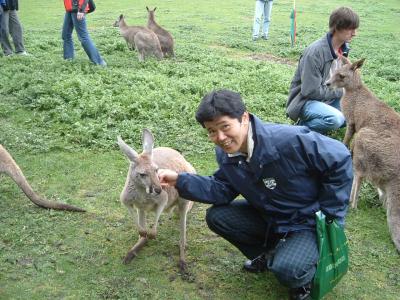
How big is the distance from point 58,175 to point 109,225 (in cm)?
92

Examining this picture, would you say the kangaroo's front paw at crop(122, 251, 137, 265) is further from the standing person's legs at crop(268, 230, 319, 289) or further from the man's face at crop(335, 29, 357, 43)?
the man's face at crop(335, 29, 357, 43)

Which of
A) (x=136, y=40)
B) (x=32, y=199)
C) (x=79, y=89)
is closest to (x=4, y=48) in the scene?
(x=136, y=40)

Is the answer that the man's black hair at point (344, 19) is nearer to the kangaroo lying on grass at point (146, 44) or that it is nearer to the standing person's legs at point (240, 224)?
the standing person's legs at point (240, 224)

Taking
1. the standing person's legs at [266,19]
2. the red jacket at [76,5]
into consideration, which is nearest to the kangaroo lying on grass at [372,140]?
the red jacket at [76,5]

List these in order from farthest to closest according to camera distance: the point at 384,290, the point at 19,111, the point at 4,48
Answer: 1. the point at 4,48
2. the point at 19,111
3. the point at 384,290

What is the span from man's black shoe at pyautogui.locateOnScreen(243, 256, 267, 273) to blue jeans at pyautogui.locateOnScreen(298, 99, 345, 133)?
66.0 inches

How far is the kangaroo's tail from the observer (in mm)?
3224

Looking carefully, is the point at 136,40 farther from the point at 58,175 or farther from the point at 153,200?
the point at 153,200

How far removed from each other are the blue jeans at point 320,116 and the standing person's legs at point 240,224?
1.60 metres

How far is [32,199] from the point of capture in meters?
3.51

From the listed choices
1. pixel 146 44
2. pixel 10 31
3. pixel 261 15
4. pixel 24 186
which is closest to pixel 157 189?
pixel 24 186

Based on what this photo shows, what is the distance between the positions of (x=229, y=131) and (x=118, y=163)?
214cm

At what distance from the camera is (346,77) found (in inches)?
170

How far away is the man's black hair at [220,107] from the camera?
7.52ft
